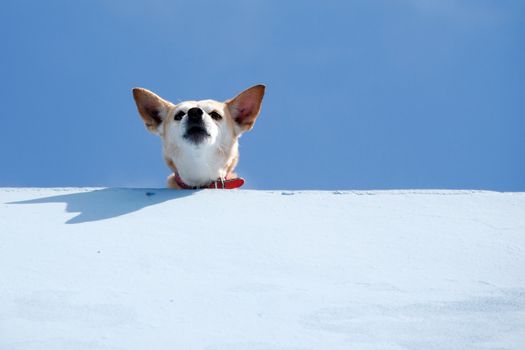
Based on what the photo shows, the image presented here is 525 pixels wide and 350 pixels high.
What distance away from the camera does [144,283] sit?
2.42 m

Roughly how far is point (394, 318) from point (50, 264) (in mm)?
1457

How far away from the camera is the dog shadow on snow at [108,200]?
3343 millimetres

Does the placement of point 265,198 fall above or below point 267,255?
above

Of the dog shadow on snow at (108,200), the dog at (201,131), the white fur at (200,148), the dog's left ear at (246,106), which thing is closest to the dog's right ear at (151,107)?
the dog at (201,131)

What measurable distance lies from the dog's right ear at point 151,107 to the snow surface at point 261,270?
74 cm

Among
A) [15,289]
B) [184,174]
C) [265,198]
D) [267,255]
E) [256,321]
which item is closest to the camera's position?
[256,321]

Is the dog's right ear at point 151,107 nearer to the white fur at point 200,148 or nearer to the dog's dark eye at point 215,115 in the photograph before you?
the white fur at point 200,148

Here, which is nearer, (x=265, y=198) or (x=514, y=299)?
(x=514, y=299)

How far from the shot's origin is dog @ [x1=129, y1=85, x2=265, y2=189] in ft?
13.3

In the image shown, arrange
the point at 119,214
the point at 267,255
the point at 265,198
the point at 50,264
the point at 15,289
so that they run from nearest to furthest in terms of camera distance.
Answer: the point at 15,289 < the point at 50,264 < the point at 267,255 < the point at 119,214 < the point at 265,198

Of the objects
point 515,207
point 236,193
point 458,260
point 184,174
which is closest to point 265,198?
point 236,193

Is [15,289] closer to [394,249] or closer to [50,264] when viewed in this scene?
[50,264]

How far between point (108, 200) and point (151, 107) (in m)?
1.04

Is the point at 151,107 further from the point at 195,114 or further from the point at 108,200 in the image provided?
the point at 108,200
